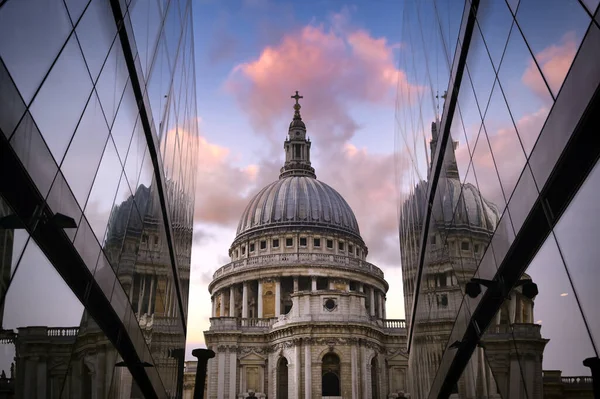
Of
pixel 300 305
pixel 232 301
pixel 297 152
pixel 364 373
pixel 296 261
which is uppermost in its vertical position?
pixel 297 152

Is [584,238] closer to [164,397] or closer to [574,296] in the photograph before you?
[574,296]

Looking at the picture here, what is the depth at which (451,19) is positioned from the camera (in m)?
17.9

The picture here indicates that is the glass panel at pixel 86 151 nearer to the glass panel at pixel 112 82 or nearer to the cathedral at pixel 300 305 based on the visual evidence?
the glass panel at pixel 112 82

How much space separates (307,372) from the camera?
221 feet

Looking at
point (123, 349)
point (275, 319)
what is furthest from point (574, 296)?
point (275, 319)

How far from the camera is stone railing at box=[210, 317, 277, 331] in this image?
73.6 metres

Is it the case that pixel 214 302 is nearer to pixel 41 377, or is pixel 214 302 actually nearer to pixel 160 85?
pixel 160 85

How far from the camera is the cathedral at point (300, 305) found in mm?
68625

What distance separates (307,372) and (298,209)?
109 ft

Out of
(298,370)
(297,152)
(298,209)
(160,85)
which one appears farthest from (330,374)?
(160,85)

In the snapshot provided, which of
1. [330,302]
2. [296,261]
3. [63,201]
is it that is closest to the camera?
[63,201]

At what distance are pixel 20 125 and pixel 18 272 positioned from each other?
203 cm

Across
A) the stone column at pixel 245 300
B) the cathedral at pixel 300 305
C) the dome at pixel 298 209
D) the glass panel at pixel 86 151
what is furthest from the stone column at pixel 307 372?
the glass panel at pixel 86 151

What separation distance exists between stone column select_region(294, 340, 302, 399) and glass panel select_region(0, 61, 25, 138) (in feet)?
199
